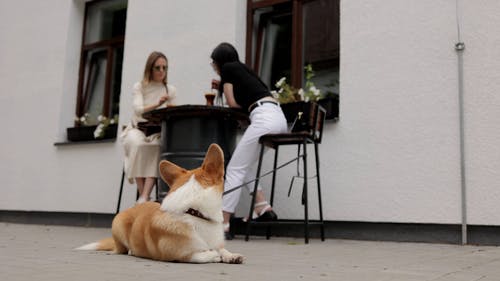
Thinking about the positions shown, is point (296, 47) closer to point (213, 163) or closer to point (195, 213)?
point (213, 163)

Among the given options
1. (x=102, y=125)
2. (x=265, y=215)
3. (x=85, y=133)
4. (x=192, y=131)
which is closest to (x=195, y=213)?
(x=192, y=131)

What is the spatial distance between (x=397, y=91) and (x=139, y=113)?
2334 mm

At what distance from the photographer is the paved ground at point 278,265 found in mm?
2346

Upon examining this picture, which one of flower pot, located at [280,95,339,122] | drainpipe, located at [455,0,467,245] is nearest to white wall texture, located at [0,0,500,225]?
drainpipe, located at [455,0,467,245]

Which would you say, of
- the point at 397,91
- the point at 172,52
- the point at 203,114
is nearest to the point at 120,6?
the point at 172,52

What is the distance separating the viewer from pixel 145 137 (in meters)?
5.29

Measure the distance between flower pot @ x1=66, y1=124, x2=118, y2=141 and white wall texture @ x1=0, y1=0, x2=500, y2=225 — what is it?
0.21 meters

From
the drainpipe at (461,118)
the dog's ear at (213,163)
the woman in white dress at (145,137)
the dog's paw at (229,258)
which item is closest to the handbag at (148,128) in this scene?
the woman in white dress at (145,137)

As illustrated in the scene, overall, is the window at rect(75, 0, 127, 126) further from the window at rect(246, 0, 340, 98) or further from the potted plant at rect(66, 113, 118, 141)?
the window at rect(246, 0, 340, 98)

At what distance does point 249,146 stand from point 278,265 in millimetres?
1780

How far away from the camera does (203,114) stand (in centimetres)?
446

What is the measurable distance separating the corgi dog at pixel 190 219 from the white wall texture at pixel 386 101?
2.27m

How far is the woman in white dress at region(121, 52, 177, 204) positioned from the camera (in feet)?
17.1

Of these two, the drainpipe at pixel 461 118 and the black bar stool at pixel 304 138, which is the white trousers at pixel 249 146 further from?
the drainpipe at pixel 461 118
